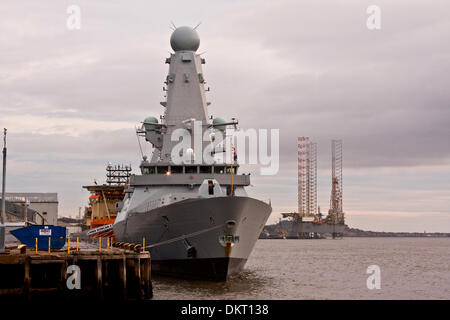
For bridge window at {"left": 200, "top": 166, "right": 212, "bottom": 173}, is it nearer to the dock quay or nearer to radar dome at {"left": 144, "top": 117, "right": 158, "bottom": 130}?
radar dome at {"left": 144, "top": 117, "right": 158, "bottom": 130}

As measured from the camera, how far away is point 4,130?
35125mm

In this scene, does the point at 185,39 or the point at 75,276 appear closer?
the point at 75,276

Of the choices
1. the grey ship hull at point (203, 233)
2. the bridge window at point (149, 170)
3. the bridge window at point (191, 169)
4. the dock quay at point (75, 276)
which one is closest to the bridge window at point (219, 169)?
the bridge window at point (191, 169)

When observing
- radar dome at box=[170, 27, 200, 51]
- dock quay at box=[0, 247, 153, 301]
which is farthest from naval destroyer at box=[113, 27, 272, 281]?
dock quay at box=[0, 247, 153, 301]

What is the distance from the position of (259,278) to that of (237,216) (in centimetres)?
960

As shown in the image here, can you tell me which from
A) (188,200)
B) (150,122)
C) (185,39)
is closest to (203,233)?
(188,200)

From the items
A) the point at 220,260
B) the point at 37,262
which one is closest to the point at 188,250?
the point at 220,260

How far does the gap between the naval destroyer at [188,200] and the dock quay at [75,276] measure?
5.49 m

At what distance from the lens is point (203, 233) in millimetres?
35438

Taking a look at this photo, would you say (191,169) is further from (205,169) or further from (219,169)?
(219,169)

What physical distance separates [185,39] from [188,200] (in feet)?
54.7

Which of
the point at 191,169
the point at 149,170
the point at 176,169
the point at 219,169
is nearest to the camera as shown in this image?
the point at 191,169

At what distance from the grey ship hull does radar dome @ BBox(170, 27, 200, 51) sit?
14523 millimetres

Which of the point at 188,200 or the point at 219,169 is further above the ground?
the point at 219,169
